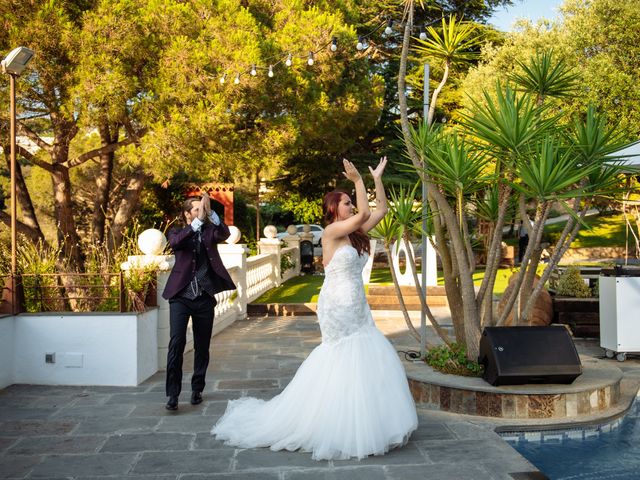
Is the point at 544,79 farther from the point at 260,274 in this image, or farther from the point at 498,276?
the point at 498,276

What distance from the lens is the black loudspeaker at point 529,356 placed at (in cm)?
573

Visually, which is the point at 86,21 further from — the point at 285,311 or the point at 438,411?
the point at 438,411

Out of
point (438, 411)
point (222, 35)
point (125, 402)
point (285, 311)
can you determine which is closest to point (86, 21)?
point (222, 35)

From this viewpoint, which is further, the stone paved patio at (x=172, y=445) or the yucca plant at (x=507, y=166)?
the yucca plant at (x=507, y=166)

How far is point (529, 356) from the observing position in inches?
228

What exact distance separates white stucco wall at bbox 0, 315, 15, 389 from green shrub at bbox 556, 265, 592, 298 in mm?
7682

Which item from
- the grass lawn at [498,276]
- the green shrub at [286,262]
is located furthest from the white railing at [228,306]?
the green shrub at [286,262]

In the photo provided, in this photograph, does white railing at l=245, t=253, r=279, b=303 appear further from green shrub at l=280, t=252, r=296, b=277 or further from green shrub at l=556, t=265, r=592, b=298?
green shrub at l=556, t=265, r=592, b=298

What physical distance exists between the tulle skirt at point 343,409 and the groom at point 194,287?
1038 millimetres

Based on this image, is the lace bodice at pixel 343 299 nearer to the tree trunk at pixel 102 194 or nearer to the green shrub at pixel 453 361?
the green shrub at pixel 453 361

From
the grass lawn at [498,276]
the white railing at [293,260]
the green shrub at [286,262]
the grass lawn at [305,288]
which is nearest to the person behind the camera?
the grass lawn at [305,288]

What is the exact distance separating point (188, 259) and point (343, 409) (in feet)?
6.83

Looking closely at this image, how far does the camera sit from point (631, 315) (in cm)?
815

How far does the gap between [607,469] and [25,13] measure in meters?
13.0
